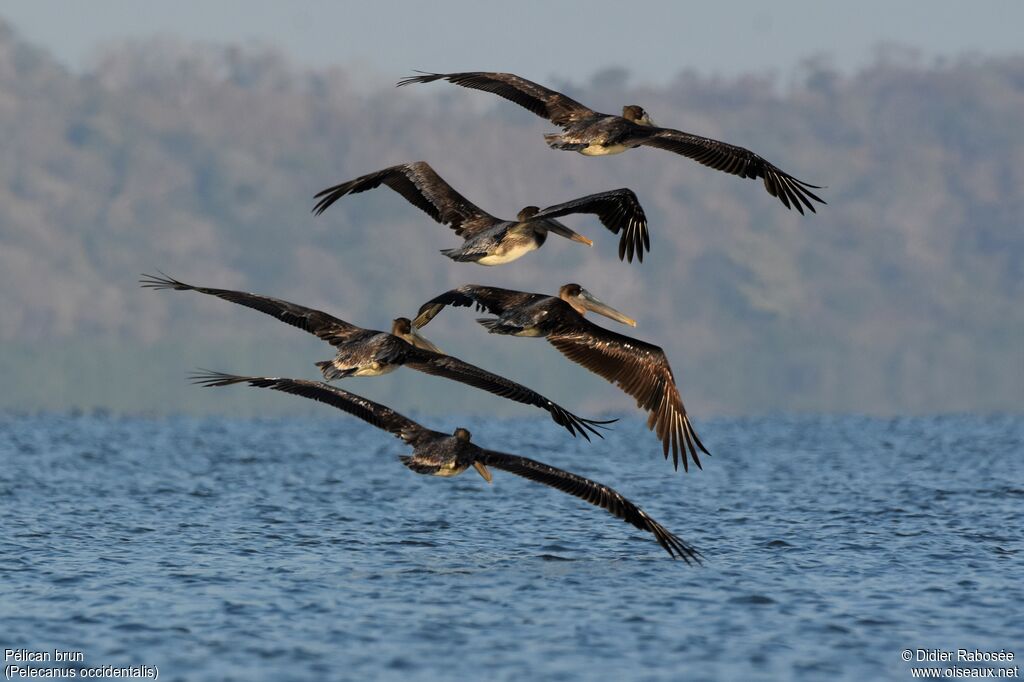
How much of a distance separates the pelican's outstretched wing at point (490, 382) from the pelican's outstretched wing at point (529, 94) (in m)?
3.56

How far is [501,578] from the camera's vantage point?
856 inches

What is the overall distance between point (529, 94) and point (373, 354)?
4.21 m

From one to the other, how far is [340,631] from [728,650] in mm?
4152

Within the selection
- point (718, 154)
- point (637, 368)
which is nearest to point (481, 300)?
point (637, 368)

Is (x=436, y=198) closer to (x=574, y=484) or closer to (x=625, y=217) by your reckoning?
(x=625, y=217)

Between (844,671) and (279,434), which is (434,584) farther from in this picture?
(279,434)

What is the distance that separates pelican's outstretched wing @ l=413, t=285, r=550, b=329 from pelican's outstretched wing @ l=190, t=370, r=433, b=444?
110cm

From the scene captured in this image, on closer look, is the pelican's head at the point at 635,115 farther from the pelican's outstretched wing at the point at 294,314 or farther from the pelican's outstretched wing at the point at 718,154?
the pelican's outstretched wing at the point at 294,314

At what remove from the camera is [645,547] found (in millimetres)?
24797

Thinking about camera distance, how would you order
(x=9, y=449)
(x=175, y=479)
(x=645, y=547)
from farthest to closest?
1. (x=9, y=449)
2. (x=175, y=479)
3. (x=645, y=547)

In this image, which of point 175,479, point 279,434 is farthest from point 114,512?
point 279,434

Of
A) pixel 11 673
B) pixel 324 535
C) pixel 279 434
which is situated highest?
pixel 279 434

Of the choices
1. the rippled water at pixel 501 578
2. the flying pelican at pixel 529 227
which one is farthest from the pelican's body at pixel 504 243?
the rippled water at pixel 501 578

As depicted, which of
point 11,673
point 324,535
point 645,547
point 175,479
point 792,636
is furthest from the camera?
point 175,479
